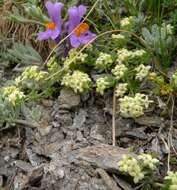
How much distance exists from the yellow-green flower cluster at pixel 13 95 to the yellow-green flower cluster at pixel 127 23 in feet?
1.85

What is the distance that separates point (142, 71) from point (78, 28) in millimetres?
413

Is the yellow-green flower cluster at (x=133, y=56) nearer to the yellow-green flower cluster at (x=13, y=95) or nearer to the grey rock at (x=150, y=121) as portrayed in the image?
the grey rock at (x=150, y=121)

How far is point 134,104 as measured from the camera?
1.96m

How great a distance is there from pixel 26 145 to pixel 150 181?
1.86 ft

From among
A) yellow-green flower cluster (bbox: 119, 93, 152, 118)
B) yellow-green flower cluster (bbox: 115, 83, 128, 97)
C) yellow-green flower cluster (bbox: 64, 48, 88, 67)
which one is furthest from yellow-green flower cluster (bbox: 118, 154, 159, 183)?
yellow-green flower cluster (bbox: 64, 48, 88, 67)

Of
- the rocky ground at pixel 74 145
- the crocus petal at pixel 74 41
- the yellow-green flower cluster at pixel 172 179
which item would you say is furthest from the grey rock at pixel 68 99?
the yellow-green flower cluster at pixel 172 179

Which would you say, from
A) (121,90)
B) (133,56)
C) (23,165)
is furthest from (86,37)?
(23,165)

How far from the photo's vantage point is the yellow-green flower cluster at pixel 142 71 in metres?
2.10

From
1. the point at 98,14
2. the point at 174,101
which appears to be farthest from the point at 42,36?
the point at 174,101

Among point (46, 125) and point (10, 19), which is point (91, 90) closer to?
point (46, 125)

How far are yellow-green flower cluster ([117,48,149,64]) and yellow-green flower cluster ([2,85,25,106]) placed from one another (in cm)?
43

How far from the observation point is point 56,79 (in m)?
2.25

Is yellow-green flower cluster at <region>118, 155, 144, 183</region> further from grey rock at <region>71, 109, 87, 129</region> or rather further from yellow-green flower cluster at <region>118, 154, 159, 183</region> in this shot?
grey rock at <region>71, 109, 87, 129</region>

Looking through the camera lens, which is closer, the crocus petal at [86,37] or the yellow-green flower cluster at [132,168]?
the yellow-green flower cluster at [132,168]
